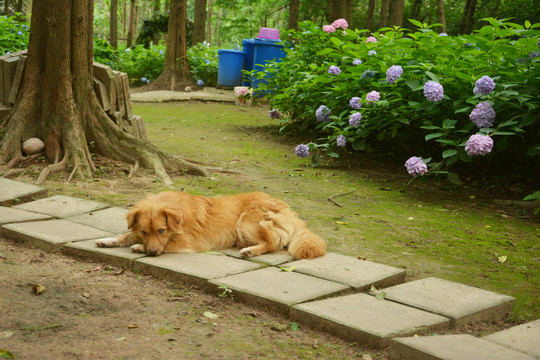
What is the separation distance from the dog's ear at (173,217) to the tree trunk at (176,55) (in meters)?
13.7

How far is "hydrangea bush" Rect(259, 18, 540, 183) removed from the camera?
20.7 ft

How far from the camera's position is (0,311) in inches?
125

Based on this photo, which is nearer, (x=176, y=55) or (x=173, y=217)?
(x=173, y=217)

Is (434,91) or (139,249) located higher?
(434,91)

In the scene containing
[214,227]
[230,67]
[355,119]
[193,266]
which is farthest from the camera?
[230,67]

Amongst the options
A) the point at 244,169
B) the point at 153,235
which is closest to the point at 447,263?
the point at 153,235

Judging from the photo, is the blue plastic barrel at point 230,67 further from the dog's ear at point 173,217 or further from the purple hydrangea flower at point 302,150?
the dog's ear at point 173,217

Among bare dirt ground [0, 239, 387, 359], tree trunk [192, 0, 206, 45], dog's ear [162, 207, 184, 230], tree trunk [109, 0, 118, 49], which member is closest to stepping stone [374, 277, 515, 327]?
bare dirt ground [0, 239, 387, 359]

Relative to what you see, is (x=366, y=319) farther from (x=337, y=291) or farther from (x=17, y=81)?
(x=17, y=81)

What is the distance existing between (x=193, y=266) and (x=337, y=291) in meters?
0.96

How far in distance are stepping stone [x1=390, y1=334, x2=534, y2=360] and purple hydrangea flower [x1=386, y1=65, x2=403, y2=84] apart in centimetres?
466

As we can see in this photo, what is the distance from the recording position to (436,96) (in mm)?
6551

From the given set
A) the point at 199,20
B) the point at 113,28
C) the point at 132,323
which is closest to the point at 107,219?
the point at 132,323

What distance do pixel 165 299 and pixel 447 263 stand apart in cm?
217
